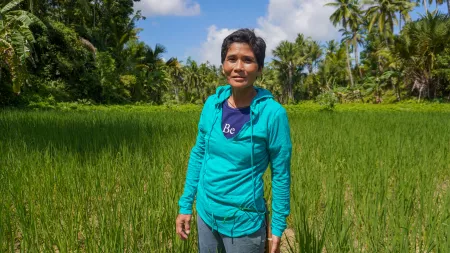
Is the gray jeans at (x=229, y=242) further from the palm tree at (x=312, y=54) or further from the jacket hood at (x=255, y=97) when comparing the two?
the palm tree at (x=312, y=54)

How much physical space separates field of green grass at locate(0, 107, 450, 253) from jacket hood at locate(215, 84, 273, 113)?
1.91 feet

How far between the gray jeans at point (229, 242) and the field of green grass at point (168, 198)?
0.97 ft

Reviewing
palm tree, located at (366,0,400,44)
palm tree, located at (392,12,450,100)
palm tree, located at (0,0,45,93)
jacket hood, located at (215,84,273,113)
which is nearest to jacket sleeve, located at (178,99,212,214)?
jacket hood, located at (215,84,273,113)

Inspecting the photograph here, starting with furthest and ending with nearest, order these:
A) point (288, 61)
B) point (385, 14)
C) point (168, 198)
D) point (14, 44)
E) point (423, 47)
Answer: point (288, 61) < point (385, 14) < point (423, 47) < point (14, 44) < point (168, 198)

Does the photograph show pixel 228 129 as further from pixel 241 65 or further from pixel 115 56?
pixel 115 56

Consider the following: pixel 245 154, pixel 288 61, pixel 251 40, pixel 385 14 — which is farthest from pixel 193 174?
pixel 288 61

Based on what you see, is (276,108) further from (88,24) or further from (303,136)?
(88,24)

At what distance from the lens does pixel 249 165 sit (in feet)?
3.69

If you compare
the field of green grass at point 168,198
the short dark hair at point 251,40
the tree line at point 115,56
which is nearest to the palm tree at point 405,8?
the tree line at point 115,56

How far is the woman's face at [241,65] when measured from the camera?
1099 mm

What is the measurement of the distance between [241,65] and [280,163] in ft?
1.12

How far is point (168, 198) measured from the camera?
6.43 ft

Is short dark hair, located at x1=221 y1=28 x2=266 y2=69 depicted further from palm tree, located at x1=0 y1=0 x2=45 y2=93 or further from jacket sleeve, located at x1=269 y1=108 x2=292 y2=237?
palm tree, located at x1=0 y1=0 x2=45 y2=93

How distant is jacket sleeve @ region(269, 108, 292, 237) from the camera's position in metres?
1.09
